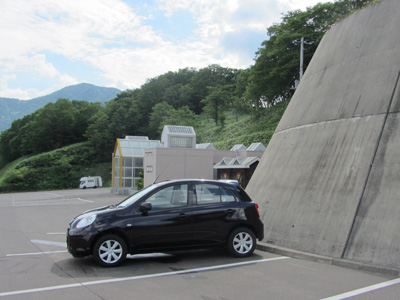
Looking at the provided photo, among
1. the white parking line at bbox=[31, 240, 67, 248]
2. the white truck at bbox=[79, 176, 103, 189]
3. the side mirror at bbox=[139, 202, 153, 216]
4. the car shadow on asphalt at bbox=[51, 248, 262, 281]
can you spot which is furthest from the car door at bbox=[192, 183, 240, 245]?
the white truck at bbox=[79, 176, 103, 189]

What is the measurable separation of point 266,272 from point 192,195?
2.22 m

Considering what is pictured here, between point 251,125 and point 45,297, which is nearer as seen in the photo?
point 45,297

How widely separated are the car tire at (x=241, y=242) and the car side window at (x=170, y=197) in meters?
1.34

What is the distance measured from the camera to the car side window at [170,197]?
286 inches

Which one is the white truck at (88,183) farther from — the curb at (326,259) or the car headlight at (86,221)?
the car headlight at (86,221)

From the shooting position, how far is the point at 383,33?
8891 mm

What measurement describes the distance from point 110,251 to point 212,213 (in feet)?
7.39

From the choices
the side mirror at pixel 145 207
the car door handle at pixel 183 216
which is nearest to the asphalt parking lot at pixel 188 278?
the car door handle at pixel 183 216

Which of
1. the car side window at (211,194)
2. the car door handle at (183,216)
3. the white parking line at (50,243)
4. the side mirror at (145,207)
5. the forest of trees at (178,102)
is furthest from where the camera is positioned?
the forest of trees at (178,102)

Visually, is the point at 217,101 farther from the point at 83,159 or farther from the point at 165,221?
the point at 165,221

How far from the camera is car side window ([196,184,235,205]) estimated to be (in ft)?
24.9

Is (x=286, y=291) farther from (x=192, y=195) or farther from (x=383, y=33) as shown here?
(x=383, y=33)

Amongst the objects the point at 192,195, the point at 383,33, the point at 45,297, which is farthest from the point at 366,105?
the point at 45,297

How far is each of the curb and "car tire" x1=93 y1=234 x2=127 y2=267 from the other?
3.47 m
